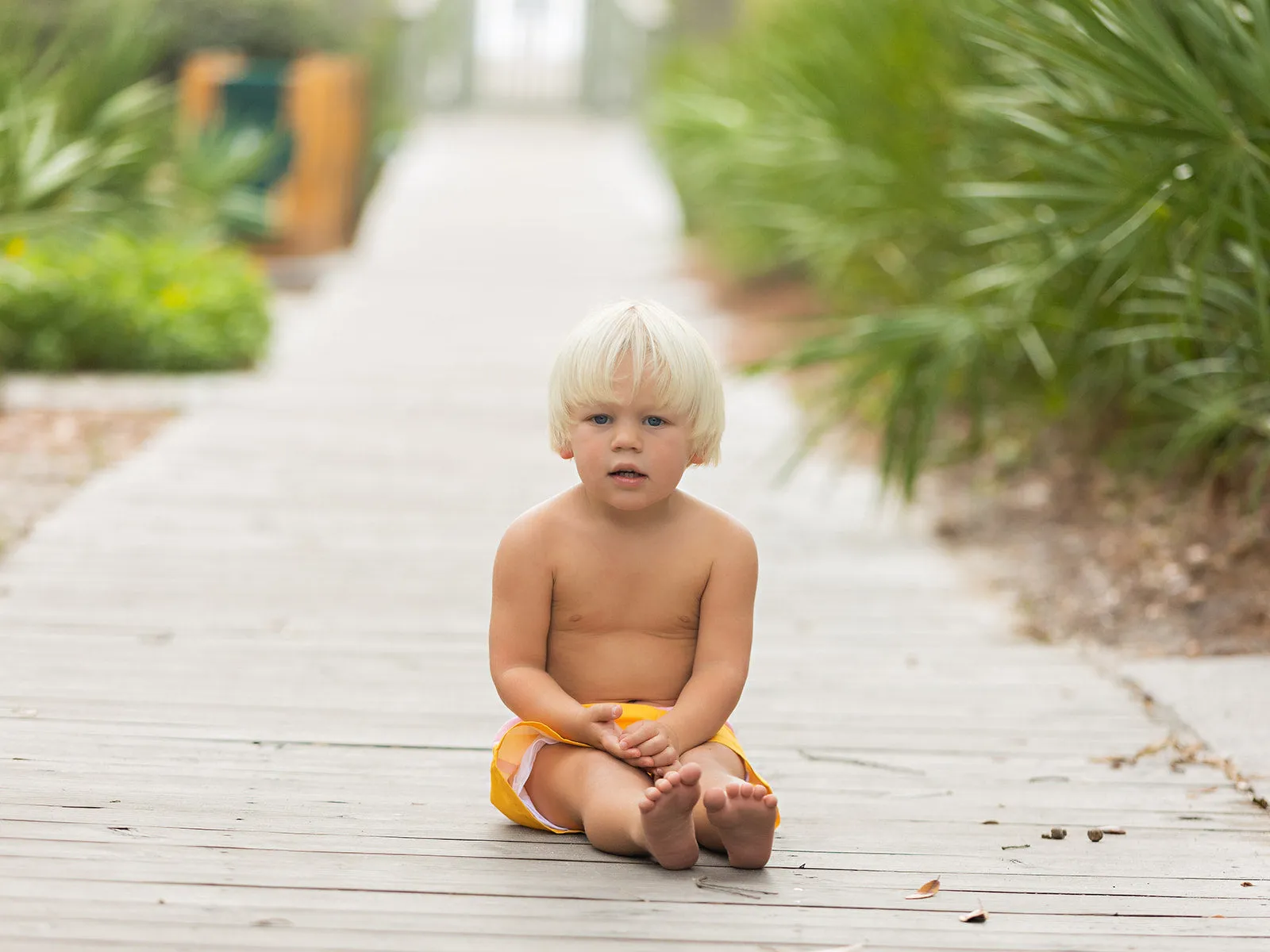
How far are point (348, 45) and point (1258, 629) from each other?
11.8 metres

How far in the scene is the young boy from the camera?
2641mm

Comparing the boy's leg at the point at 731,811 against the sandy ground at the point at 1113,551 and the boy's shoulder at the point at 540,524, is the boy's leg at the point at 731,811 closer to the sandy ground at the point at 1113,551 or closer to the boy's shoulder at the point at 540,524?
the boy's shoulder at the point at 540,524

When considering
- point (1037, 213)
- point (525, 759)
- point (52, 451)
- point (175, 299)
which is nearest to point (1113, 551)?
point (1037, 213)

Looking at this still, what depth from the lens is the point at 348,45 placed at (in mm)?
14594

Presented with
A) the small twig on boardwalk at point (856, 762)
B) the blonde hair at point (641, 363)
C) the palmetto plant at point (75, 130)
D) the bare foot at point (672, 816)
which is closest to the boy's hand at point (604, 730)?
the bare foot at point (672, 816)

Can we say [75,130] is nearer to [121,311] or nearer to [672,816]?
[121,311]

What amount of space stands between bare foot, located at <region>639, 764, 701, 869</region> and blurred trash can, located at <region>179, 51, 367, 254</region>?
29.3ft

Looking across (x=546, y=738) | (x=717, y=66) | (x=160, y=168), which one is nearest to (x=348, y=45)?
(x=717, y=66)

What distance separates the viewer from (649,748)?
259 centimetres

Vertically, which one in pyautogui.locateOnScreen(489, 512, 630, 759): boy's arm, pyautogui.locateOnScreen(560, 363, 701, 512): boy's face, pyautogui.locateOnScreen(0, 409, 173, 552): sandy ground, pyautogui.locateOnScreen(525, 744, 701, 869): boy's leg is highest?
pyautogui.locateOnScreen(560, 363, 701, 512): boy's face

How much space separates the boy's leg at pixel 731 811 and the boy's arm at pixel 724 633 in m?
0.05

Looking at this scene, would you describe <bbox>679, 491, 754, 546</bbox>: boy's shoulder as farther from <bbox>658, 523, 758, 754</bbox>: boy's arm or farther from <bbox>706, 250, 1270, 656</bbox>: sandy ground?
<bbox>706, 250, 1270, 656</bbox>: sandy ground

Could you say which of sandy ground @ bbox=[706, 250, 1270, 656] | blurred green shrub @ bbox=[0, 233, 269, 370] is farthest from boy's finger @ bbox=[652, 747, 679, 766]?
blurred green shrub @ bbox=[0, 233, 269, 370]

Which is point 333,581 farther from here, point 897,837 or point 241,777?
point 897,837
